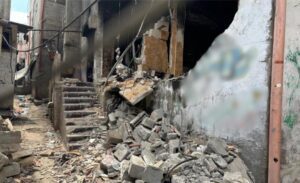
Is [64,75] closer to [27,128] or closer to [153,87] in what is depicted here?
[27,128]

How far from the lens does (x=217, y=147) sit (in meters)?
4.22

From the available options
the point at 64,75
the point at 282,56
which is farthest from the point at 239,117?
the point at 64,75

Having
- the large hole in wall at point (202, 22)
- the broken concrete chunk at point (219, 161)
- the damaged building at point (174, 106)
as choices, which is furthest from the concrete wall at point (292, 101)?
the large hole in wall at point (202, 22)

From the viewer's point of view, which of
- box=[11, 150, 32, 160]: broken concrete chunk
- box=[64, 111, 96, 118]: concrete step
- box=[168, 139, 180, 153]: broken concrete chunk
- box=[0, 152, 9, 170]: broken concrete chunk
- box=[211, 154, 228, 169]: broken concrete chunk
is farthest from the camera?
box=[64, 111, 96, 118]: concrete step

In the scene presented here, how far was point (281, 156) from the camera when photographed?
376 cm

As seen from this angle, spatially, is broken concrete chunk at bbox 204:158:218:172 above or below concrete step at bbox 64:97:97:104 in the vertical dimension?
below

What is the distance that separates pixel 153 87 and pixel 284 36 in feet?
10.3

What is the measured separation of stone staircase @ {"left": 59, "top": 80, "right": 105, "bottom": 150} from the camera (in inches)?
269

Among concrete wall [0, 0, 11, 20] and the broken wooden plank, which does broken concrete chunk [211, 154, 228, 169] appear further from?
concrete wall [0, 0, 11, 20]

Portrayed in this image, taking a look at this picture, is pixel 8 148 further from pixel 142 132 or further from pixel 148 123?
pixel 148 123

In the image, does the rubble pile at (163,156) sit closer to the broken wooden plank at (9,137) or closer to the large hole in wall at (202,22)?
the broken wooden plank at (9,137)

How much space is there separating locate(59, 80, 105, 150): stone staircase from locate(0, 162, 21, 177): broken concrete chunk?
56.8 inches

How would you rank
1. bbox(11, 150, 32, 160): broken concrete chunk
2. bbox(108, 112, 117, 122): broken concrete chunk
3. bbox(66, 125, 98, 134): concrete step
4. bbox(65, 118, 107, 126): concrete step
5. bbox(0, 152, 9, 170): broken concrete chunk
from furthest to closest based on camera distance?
bbox(65, 118, 107, 126): concrete step
bbox(66, 125, 98, 134): concrete step
bbox(108, 112, 117, 122): broken concrete chunk
bbox(11, 150, 32, 160): broken concrete chunk
bbox(0, 152, 9, 170): broken concrete chunk

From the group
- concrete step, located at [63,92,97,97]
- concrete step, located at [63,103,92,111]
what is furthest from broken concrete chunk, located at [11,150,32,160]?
concrete step, located at [63,92,97,97]
